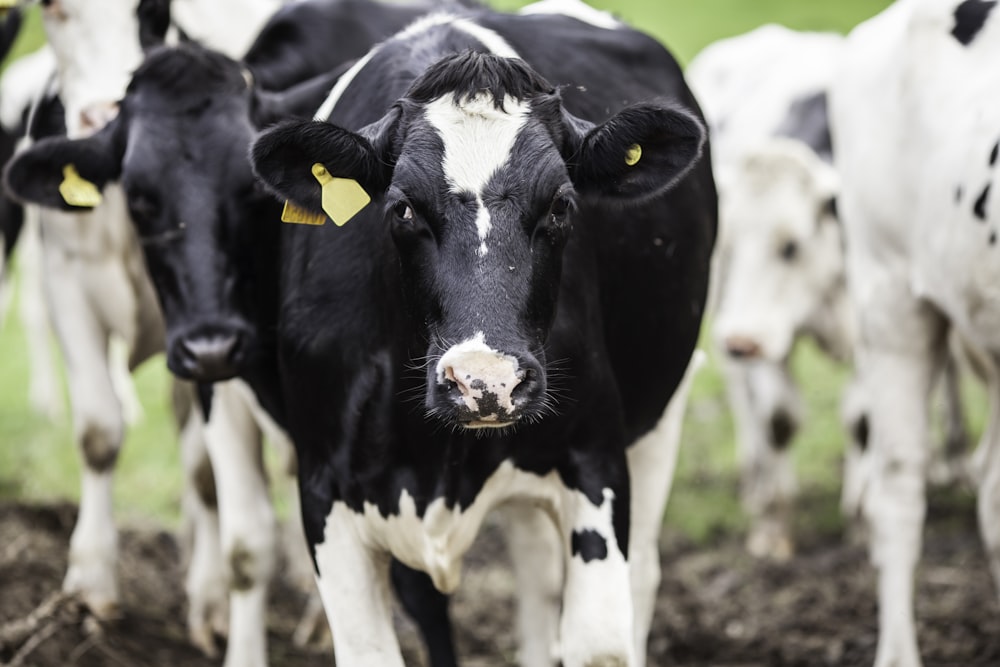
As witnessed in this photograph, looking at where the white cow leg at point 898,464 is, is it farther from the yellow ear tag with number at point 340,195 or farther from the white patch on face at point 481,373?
the white patch on face at point 481,373

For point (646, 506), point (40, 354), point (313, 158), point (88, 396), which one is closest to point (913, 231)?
point (646, 506)

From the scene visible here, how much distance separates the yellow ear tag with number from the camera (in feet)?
13.8

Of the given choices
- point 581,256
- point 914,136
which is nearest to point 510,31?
point 581,256

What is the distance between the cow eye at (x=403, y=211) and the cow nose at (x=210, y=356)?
1.05 metres

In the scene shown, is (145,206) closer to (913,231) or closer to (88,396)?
(88,396)

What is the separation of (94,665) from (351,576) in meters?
1.69

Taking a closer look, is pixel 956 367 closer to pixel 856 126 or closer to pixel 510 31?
pixel 856 126

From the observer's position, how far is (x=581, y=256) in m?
4.63

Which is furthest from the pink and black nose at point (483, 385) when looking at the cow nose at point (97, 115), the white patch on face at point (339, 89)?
the cow nose at point (97, 115)

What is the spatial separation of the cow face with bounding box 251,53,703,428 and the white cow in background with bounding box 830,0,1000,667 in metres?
1.58

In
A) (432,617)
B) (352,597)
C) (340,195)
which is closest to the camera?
(340,195)

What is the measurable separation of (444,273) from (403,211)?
216 mm

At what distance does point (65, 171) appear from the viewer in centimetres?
534

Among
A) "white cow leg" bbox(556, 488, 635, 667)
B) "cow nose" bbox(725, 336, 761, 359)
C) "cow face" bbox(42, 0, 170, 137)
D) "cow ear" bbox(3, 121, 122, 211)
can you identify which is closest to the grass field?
"cow nose" bbox(725, 336, 761, 359)
